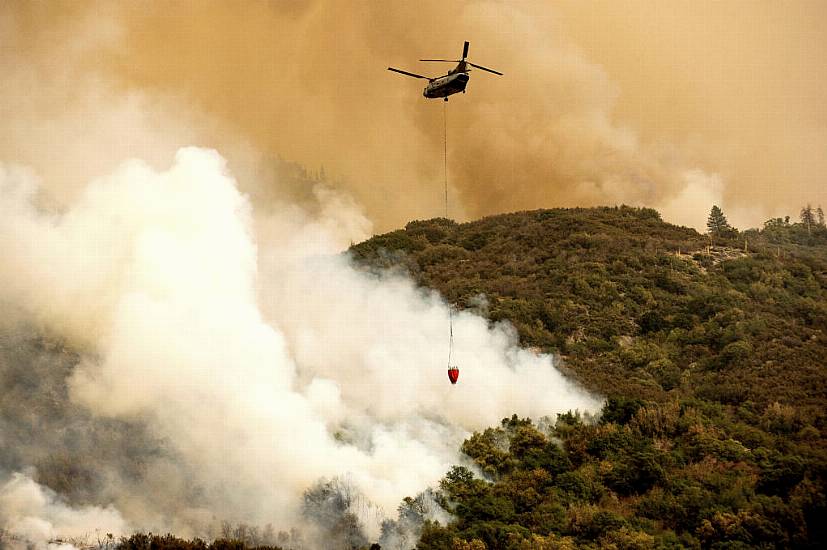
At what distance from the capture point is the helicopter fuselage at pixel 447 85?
7812cm

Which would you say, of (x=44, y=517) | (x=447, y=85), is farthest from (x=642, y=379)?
(x=44, y=517)

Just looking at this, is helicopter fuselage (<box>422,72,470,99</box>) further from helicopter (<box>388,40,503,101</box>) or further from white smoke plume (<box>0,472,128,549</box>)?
white smoke plume (<box>0,472,128,549</box>)

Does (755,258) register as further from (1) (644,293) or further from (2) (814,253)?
(2) (814,253)

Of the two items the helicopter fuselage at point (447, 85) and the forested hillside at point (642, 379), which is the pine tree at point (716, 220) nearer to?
the forested hillside at point (642, 379)

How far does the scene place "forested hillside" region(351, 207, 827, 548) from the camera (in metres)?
65.9

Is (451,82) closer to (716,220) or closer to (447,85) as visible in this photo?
(447,85)

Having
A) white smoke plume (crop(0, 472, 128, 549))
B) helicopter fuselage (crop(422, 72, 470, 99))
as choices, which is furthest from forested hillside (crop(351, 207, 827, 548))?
helicopter fuselage (crop(422, 72, 470, 99))

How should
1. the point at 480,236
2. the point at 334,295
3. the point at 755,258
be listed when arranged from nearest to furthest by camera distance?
the point at 334,295, the point at 755,258, the point at 480,236

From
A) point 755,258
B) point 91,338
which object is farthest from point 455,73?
point 755,258

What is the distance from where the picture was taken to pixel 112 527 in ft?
216

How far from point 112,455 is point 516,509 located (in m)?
28.7

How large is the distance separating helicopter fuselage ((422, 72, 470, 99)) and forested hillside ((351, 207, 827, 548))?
85.6 ft

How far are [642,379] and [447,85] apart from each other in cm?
3494

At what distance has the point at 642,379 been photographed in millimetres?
96875
